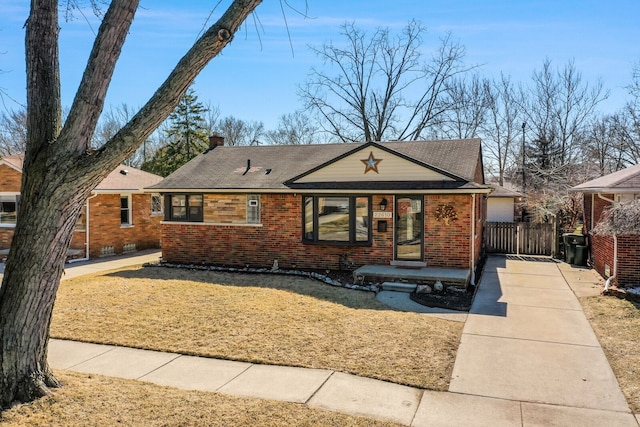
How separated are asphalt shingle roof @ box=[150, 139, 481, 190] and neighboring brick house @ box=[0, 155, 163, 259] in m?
2.19

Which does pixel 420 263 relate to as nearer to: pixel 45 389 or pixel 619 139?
pixel 45 389

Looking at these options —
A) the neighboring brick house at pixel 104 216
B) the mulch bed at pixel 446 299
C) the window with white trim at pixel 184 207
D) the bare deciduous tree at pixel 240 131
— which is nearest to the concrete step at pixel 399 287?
the mulch bed at pixel 446 299

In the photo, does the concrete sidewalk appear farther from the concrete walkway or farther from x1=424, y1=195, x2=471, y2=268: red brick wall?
x1=424, y1=195, x2=471, y2=268: red brick wall

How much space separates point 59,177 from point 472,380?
5165 mm

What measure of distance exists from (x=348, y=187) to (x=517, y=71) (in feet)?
77.9

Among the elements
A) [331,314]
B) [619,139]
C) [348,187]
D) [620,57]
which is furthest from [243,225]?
[619,139]

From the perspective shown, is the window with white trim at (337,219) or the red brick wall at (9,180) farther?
the red brick wall at (9,180)

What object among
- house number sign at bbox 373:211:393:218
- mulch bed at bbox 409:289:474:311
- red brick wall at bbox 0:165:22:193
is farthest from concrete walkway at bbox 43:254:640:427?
red brick wall at bbox 0:165:22:193

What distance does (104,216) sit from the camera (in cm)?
1756

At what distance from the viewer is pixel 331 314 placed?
856 centimetres

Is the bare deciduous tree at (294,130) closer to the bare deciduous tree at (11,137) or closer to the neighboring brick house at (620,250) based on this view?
the bare deciduous tree at (11,137)

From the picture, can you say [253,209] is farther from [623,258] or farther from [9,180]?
[9,180]

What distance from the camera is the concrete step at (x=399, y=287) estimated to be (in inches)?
426

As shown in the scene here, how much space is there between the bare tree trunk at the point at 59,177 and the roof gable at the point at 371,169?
8547mm
